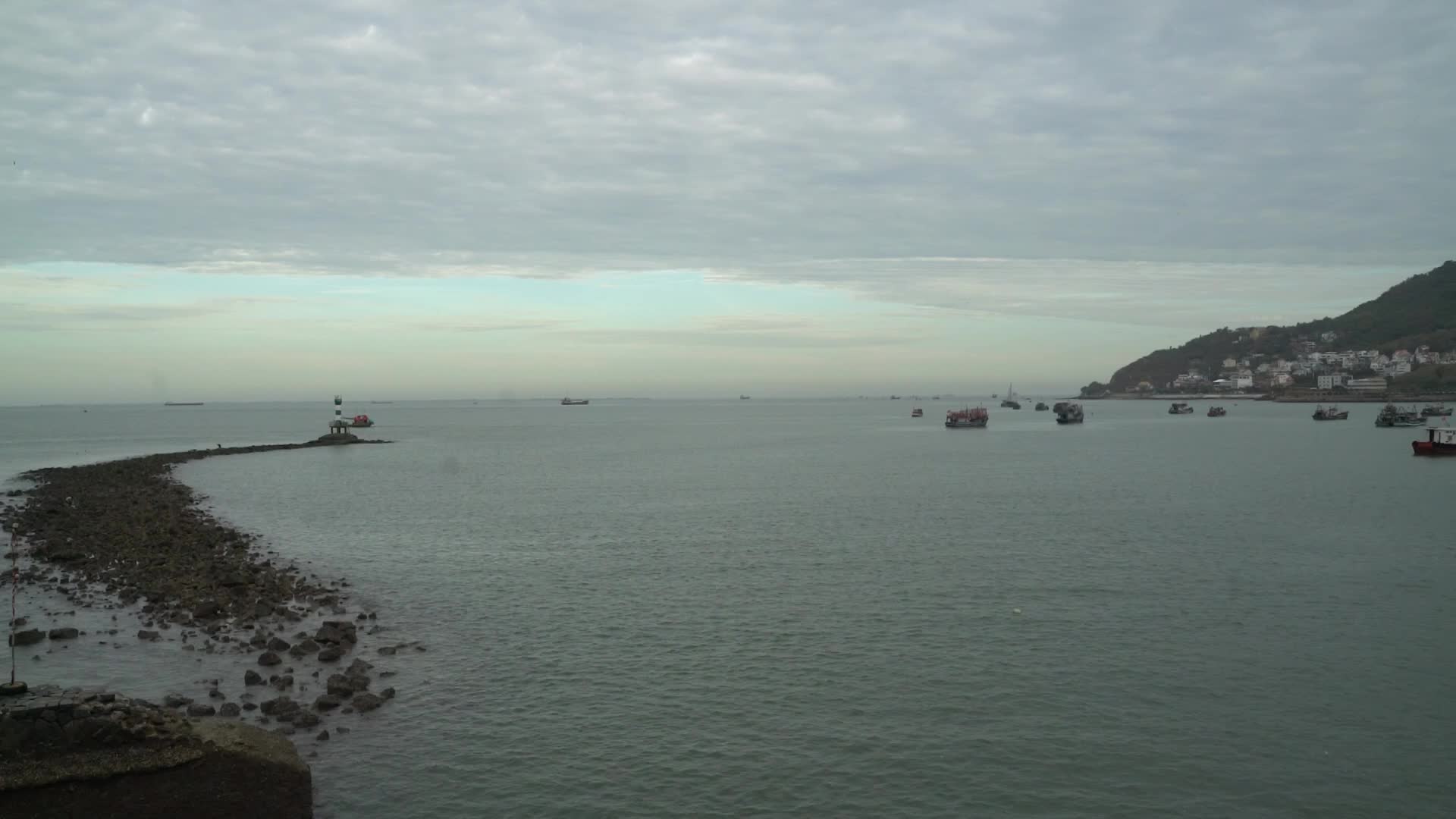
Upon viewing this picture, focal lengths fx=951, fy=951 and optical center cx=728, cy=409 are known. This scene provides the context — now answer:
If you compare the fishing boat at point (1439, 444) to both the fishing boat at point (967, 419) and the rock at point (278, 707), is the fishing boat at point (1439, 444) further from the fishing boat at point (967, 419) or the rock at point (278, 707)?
the rock at point (278, 707)

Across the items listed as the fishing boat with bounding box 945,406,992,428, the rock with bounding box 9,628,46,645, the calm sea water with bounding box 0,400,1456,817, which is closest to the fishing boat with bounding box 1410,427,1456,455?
the calm sea water with bounding box 0,400,1456,817

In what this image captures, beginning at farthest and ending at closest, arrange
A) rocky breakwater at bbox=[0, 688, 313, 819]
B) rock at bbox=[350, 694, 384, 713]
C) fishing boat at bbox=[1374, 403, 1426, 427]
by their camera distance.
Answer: fishing boat at bbox=[1374, 403, 1426, 427] → rock at bbox=[350, 694, 384, 713] → rocky breakwater at bbox=[0, 688, 313, 819]

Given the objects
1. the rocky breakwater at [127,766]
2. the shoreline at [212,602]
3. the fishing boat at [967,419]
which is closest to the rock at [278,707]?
the shoreline at [212,602]

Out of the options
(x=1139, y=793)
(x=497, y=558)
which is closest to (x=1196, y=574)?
(x=1139, y=793)

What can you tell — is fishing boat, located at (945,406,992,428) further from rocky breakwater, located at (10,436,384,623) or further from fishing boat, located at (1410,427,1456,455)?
rocky breakwater, located at (10,436,384,623)

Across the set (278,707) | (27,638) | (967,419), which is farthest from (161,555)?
(967,419)
